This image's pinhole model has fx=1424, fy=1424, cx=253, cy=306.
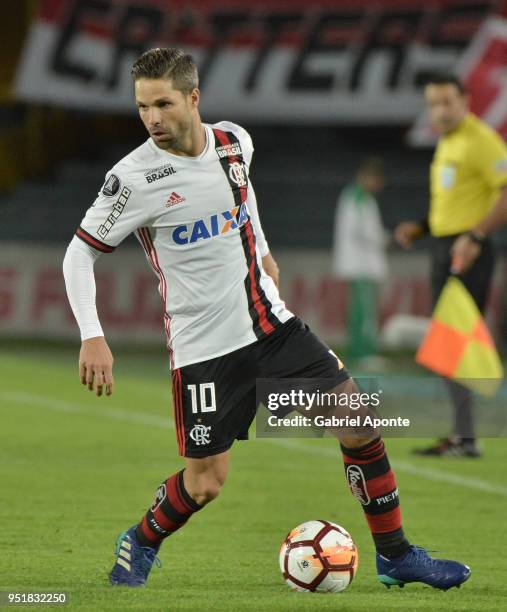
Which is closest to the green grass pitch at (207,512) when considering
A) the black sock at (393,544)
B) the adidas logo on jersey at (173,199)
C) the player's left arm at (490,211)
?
the black sock at (393,544)

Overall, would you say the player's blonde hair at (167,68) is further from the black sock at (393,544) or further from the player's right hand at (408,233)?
the player's right hand at (408,233)

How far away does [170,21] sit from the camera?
732 inches

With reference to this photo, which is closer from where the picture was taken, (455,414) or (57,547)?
(57,547)

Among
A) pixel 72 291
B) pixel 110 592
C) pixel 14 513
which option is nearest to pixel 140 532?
pixel 110 592

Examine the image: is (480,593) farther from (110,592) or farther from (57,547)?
(57,547)

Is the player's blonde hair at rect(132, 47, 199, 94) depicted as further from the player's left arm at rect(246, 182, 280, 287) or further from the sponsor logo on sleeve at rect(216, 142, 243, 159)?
the player's left arm at rect(246, 182, 280, 287)

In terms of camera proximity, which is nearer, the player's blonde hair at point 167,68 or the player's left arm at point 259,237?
the player's blonde hair at point 167,68

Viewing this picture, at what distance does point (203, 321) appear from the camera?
206 inches

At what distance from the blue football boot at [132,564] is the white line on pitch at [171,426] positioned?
10.2 ft

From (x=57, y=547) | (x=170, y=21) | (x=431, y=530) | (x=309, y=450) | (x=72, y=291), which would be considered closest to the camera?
(x=72, y=291)

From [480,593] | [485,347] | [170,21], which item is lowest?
[480,593]

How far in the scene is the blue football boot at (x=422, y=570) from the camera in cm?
521

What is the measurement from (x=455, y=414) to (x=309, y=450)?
1284 millimetres

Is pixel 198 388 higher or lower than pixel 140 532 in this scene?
higher
